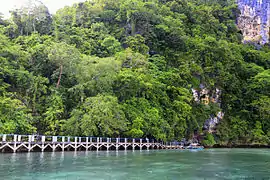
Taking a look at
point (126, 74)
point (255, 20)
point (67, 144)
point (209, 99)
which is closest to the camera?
point (67, 144)

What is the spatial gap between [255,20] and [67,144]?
70.1 metres

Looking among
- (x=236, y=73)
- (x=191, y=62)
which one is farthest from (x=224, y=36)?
(x=191, y=62)

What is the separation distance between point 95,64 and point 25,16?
19375 mm

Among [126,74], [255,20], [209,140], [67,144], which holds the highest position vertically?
[255,20]

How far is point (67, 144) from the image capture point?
1096 inches

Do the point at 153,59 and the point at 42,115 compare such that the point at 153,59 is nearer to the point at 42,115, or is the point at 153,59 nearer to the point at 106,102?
the point at 106,102

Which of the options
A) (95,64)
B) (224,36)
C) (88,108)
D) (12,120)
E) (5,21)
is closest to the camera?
(12,120)

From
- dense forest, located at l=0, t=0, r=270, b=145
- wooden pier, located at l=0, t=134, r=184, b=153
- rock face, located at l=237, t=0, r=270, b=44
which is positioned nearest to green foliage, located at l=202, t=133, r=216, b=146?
dense forest, located at l=0, t=0, r=270, b=145

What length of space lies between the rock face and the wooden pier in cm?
5439

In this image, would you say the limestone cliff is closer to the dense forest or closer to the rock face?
the dense forest

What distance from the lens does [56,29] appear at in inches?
1757

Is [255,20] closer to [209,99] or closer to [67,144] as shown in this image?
[209,99]

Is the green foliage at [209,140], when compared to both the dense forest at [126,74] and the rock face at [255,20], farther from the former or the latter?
the rock face at [255,20]

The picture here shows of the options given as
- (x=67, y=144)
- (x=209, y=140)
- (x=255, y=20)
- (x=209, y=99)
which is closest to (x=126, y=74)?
(x=67, y=144)
